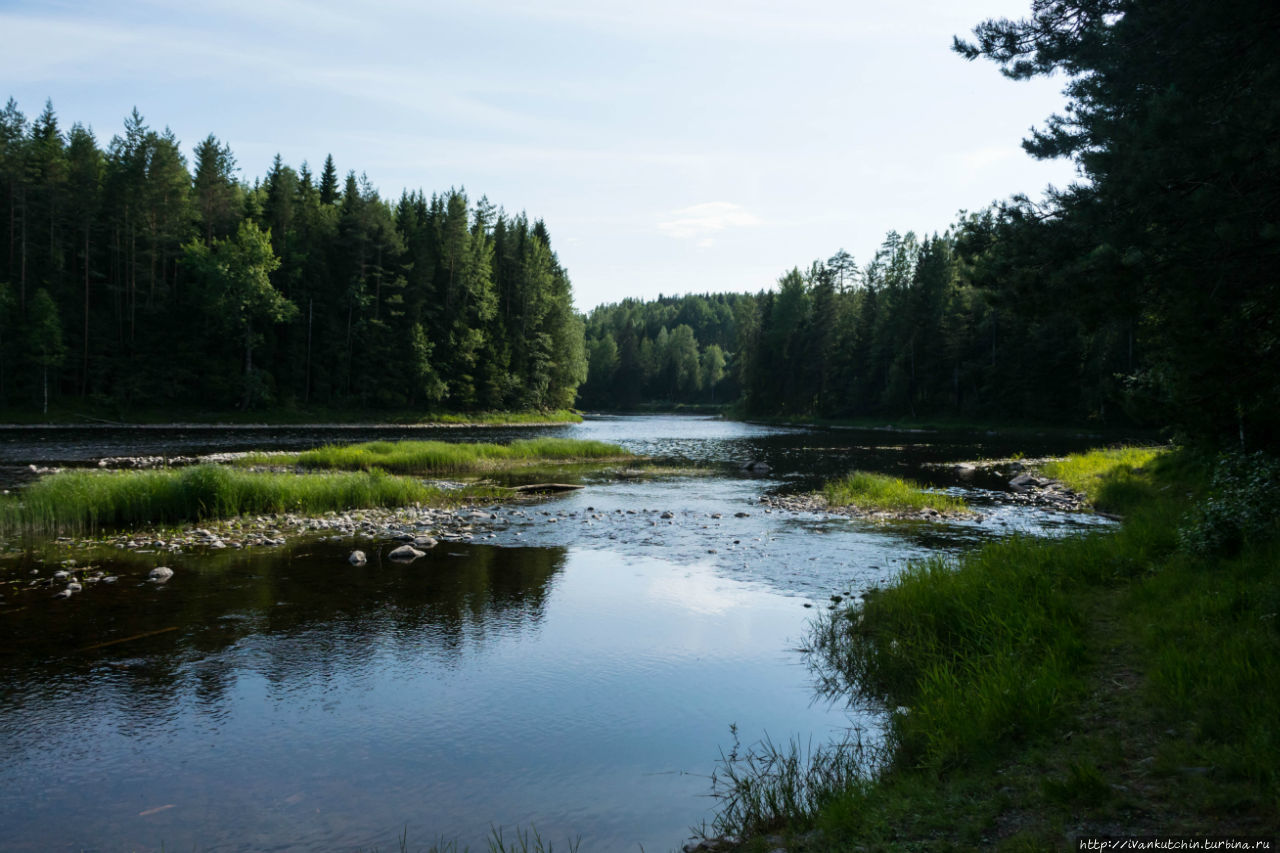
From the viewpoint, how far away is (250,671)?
988 centimetres

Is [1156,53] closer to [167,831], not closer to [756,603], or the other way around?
[756,603]

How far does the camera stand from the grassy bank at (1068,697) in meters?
5.03

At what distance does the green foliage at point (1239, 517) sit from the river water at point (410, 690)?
17.3 feet

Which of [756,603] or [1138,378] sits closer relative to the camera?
[756,603]

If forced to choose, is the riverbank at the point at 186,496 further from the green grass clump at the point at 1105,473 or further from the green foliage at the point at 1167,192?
the green grass clump at the point at 1105,473

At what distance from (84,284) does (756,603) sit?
7773cm

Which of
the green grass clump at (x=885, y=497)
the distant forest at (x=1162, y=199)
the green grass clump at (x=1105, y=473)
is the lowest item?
the green grass clump at (x=885, y=497)

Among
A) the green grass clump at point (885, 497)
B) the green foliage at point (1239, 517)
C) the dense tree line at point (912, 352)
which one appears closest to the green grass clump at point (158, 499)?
the green grass clump at point (885, 497)

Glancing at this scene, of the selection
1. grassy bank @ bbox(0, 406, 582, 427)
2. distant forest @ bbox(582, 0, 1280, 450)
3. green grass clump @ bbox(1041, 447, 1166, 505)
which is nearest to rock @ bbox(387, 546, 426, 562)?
distant forest @ bbox(582, 0, 1280, 450)

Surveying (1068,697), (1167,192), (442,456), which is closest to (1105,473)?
(1167,192)

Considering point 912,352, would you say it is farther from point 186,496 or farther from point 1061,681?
point 1061,681

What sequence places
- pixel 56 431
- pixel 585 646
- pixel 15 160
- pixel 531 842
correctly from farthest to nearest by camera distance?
pixel 15 160 < pixel 56 431 < pixel 585 646 < pixel 531 842

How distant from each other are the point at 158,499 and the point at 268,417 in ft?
179

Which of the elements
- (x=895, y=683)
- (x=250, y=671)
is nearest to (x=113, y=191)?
(x=250, y=671)
